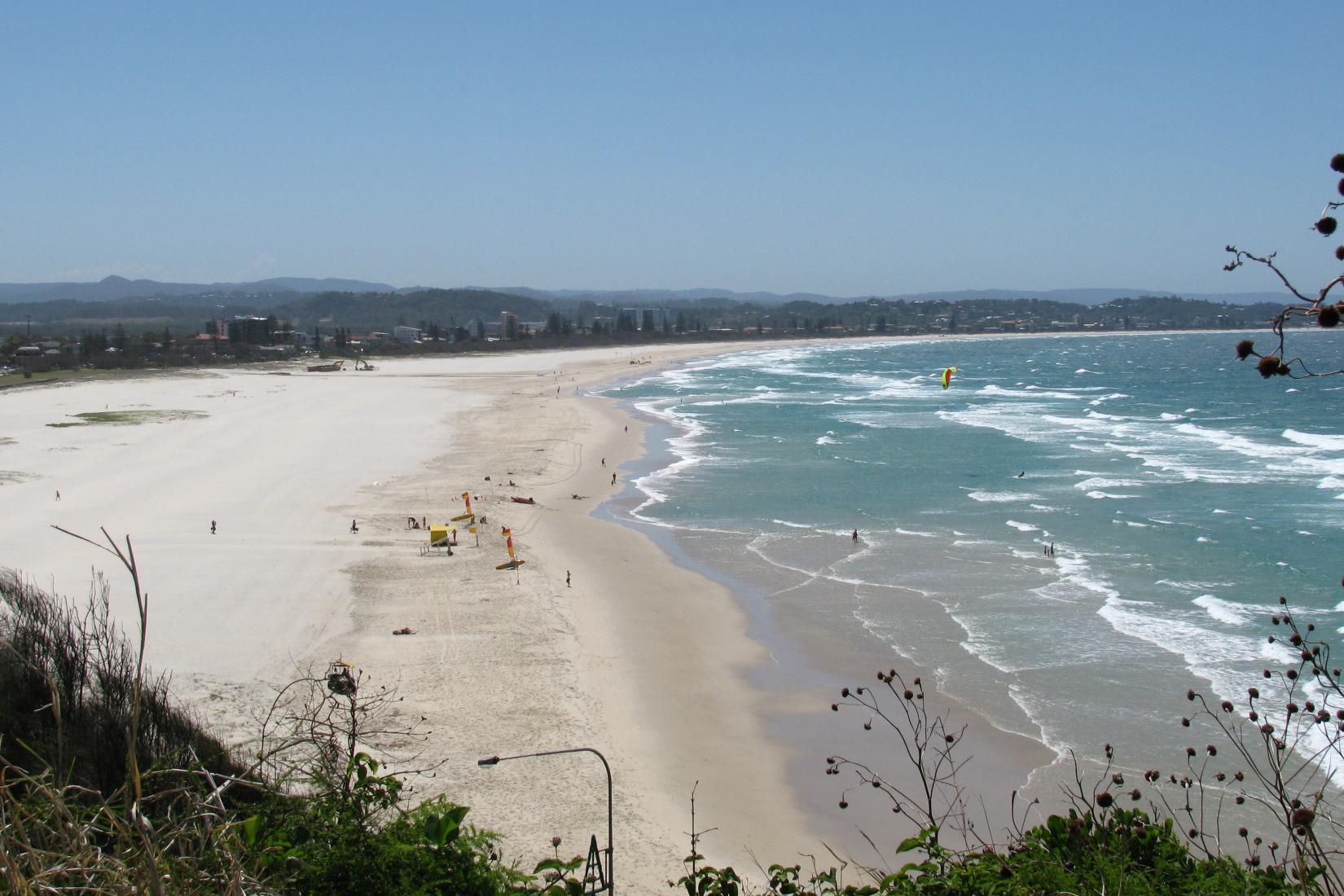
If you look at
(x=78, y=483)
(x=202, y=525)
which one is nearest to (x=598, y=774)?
(x=202, y=525)

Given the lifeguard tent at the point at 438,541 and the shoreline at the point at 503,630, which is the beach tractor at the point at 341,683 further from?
the lifeguard tent at the point at 438,541

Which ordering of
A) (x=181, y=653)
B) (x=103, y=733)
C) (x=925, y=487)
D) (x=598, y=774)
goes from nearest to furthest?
(x=103, y=733) < (x=598, y=774) < (x=181, y=653) < (x=925, y=487)

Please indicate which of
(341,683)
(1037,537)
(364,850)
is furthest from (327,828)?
(1037,537)

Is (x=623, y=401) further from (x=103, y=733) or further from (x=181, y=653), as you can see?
(x=103, y=733)

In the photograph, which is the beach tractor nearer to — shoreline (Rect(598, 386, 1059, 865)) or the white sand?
the white sand

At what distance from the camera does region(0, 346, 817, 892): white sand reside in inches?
476

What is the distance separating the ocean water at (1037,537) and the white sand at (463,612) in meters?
2.48

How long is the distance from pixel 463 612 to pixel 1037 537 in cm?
1336

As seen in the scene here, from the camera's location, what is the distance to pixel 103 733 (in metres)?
9.44

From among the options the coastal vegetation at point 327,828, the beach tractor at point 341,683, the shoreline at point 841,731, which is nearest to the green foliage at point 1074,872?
the coastal vegetation at point 327,828

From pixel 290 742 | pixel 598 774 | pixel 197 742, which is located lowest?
pixel 598 774

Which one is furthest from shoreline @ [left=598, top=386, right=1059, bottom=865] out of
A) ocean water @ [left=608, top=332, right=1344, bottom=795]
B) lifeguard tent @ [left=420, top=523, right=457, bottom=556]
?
lifeguard tent @ [left=420, top=523, right=457, bottom=556]

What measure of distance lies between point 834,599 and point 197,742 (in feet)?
39.7

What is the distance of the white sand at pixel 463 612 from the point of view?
12.1m
